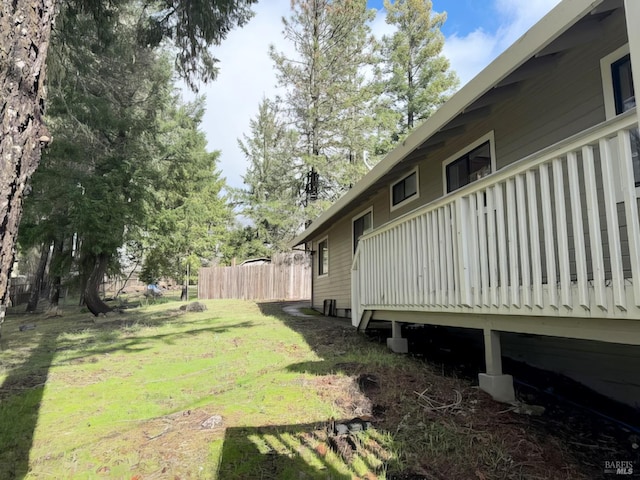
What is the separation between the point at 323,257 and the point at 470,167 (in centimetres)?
840

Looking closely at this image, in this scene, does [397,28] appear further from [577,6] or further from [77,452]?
[77,452]

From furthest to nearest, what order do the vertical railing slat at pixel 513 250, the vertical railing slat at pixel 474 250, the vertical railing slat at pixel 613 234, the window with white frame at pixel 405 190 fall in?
1. the window with white frame at pixel 405 190
2. the vertical railing slat at pixel 474 250
3. the vertical railing slat at pixel 513 250
4. the vertical railing slat at pixel 613 234

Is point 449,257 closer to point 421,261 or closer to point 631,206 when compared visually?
point 421,261

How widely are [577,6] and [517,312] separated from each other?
2253 millimetres

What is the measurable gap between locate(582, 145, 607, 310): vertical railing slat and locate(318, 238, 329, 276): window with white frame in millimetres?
10486

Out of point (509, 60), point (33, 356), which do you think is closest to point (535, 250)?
point (509, 60)

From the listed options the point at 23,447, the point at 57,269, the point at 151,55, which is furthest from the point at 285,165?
the point at 23,447

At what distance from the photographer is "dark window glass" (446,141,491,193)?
18.4 feet

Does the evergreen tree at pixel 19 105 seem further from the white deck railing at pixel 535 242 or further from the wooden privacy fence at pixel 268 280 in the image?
the wooden privacy fence at pixel 268 280

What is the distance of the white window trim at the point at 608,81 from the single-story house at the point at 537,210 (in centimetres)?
1

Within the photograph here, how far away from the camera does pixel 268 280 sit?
19.7m

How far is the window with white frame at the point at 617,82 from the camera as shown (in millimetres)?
3527

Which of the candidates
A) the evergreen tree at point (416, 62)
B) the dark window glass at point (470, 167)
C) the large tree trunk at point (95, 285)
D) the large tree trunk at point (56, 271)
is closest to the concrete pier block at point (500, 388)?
the dark window glass at point (470, 167)

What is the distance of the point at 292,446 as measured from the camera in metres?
3.10
